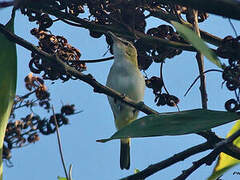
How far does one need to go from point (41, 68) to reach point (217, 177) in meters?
0.63

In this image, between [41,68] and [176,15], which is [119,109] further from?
[176,15]

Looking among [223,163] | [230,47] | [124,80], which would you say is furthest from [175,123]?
[124,80]

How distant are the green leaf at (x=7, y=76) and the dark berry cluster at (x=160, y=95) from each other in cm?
49

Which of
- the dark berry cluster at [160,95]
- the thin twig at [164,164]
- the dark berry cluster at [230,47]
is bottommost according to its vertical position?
the thin twig at [164,164]

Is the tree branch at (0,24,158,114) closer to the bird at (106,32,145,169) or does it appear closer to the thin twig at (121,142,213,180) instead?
the thin twig at (121,142,213,180)

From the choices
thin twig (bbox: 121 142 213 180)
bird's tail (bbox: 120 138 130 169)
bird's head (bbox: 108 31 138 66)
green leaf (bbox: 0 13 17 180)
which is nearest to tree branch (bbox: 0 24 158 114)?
green leaf (bbox: 0 13 17 180)

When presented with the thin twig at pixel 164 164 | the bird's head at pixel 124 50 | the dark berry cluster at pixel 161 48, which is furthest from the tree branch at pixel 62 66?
the bird's head at pixel 124 50

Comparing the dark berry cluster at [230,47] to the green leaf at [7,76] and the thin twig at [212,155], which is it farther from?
the green leaf at [7,76]

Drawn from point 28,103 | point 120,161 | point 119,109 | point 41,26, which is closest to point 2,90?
point 28,103

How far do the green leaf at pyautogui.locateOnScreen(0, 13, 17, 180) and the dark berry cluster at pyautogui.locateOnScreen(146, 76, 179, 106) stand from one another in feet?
1.60

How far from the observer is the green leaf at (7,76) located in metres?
0.96

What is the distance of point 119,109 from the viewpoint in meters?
2.18

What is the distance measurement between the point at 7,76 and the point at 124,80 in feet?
3.73

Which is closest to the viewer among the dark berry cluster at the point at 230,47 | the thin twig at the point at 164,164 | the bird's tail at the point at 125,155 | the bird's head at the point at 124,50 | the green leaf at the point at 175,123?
the thin twig at the point at 164,164
